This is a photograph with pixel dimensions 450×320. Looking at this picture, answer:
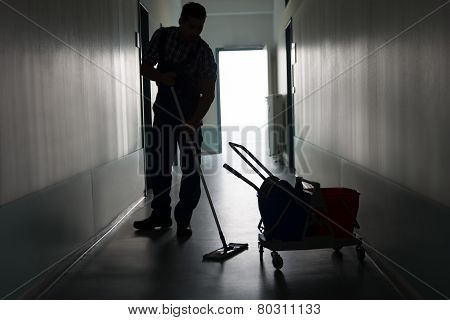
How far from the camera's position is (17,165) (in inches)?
103

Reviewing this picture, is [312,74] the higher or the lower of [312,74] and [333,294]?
the higher

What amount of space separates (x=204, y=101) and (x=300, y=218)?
3.92 ft

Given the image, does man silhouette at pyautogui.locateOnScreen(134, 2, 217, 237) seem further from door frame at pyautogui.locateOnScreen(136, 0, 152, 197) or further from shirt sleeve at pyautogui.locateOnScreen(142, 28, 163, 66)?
door frame at pyautogui.locateOnScreen(136, 0, 152, 197)

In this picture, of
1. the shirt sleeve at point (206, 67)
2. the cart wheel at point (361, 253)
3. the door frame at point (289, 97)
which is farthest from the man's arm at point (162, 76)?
the door frame at point (289, 97)

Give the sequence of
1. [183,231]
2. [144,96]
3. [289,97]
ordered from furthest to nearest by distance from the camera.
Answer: [289,97] → [144,96] → [183,231]

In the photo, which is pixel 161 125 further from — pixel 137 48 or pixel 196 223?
pixel 137 48

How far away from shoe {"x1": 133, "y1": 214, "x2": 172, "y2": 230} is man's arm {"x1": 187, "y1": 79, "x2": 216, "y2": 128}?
734mm

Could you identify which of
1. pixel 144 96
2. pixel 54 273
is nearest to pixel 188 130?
pixel 54 273

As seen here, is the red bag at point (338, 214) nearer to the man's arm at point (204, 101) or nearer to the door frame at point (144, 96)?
the man's arm at point (204, 101)

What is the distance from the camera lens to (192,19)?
3855 mm

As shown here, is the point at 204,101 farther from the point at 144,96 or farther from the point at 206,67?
the point at 144,96

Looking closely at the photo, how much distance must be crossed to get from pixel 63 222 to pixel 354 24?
216 cm

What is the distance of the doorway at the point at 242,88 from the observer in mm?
12922

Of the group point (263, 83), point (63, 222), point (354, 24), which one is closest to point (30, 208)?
point (63, 222)
